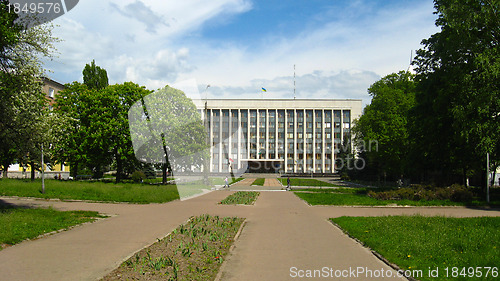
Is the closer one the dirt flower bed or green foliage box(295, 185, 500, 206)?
the dirt flower bed

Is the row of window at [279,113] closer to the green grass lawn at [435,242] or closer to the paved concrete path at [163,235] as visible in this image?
the paved concrete path at [163,235]

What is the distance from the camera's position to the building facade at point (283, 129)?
348ft

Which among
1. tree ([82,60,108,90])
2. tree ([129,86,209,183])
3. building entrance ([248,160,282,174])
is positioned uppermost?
tree ([82,60,108,90])

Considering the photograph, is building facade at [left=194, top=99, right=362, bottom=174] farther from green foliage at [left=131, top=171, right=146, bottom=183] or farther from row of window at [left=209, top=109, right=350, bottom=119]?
green foliage at [left=131, top=171, right=146, bottom=183]

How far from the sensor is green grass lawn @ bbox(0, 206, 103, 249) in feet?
37.3

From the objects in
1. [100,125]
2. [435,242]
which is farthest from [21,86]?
[100,125]

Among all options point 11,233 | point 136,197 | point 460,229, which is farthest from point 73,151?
point 460,229

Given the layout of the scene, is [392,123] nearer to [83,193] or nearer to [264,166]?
[83,193]

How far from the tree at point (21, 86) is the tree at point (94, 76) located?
36.7m

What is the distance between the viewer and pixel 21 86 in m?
16.8

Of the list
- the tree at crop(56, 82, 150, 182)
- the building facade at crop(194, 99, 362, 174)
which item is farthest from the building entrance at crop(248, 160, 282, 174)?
the tree at crop(56, 82, 150, 182)

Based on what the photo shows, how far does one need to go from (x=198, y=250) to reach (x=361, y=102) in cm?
10341

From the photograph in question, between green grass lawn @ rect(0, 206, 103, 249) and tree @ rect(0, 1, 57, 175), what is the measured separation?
Answer: 3500mm

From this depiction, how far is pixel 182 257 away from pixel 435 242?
7026 millimetres
